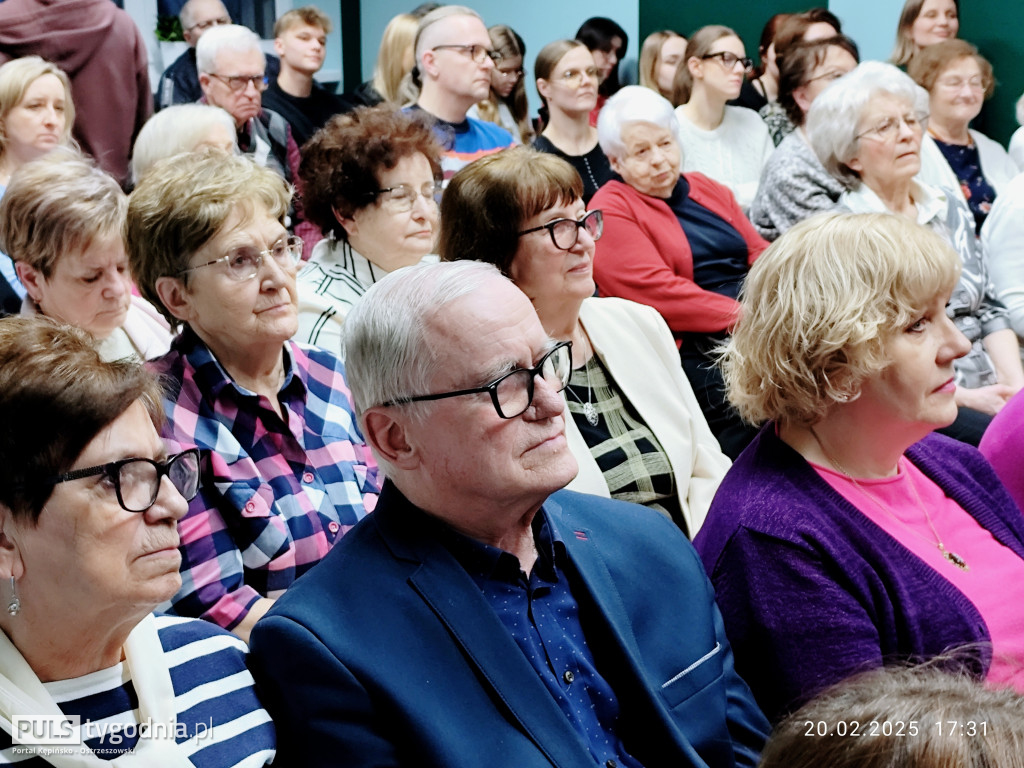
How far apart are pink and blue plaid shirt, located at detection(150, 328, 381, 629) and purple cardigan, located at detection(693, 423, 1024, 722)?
2.14 feet

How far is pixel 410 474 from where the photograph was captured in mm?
1479

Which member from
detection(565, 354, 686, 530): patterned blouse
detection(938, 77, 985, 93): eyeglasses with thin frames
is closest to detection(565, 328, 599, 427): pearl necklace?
detection(565, 354, 686, 530): patterned blouse

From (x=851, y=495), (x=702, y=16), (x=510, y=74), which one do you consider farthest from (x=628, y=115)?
(x=702, y=16)

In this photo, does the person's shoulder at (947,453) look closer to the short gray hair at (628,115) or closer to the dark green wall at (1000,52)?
the short gray hair at (628,115)

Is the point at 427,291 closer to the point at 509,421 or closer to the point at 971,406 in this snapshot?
the point at 509,421

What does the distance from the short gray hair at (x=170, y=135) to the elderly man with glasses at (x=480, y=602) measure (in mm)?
2026

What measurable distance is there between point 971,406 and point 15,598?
8.54 ft

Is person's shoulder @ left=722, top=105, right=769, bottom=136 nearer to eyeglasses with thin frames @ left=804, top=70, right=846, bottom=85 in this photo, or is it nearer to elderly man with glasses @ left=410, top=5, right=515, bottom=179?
eyeglasses with thin frames @ left=804, top=70, right=846, bottom=85

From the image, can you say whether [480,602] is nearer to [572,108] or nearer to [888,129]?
[888,129]

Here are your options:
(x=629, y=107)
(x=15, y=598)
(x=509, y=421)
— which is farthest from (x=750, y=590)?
(x=629, y=107)

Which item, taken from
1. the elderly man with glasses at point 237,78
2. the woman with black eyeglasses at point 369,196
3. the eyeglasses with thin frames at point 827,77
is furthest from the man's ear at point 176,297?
the eyeglasses with thin frames at point 827,77

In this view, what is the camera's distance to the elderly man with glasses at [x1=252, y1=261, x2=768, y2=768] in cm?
129

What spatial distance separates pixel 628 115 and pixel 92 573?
2686mm

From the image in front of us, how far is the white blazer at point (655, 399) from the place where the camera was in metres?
2.39
